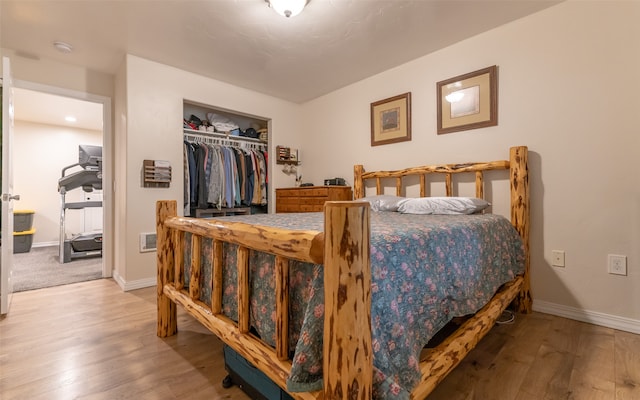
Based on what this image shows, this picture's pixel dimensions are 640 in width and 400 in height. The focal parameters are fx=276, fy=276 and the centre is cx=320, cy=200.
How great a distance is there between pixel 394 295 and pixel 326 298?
0.25 m

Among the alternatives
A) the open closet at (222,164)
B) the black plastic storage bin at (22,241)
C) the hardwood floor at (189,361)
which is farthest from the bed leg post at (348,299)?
the black plastic storage bin at (22,241)

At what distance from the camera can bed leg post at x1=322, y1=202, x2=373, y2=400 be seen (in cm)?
66

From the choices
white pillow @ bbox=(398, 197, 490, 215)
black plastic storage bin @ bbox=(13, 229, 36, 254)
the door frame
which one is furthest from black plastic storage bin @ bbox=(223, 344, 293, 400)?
black plastic storage bin @ bbox=(13, 229, 36, 254)

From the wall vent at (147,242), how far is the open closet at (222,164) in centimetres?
46

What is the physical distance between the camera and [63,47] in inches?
98.7

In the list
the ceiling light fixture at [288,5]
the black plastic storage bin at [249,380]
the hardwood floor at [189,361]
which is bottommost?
the hardwood floor at [189,361]

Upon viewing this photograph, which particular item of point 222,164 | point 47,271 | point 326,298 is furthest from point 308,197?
point 47,271

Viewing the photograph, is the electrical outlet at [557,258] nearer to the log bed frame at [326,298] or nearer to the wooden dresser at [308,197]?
the log bed frame at [326,298]

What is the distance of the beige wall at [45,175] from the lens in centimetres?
482

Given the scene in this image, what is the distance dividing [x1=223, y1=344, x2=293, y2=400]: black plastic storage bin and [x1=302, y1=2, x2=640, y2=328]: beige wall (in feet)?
6.94

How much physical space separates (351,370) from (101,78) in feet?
12.7

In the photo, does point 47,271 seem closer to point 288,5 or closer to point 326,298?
point 288,5

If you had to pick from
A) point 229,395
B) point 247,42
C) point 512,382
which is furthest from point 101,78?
point 512,382

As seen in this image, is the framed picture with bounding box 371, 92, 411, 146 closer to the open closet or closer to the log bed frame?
the open closet
